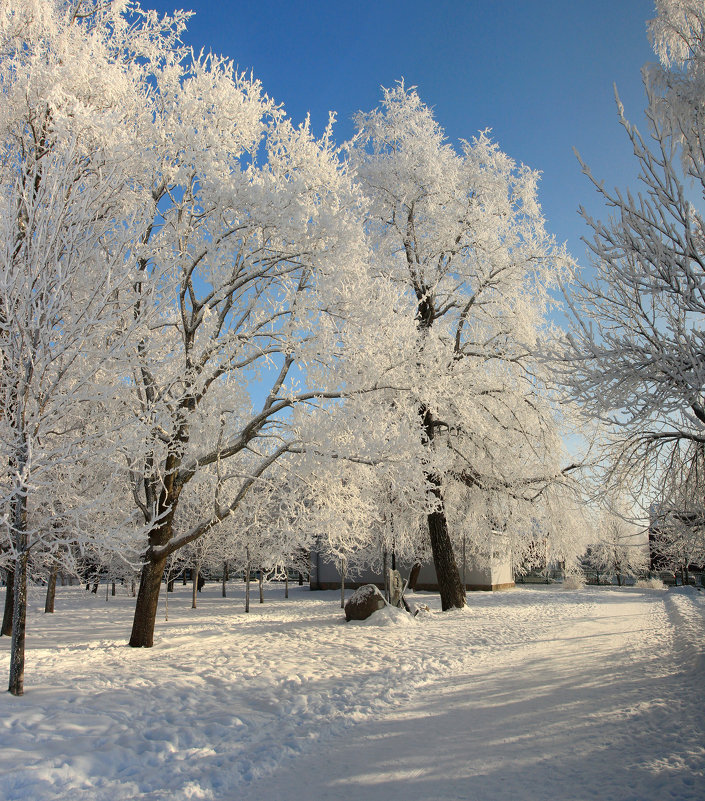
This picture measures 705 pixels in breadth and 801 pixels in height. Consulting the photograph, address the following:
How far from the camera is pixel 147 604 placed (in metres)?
10.5

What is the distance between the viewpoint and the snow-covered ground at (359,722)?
4.61 metres

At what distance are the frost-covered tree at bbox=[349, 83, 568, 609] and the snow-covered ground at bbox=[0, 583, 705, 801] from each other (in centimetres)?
570

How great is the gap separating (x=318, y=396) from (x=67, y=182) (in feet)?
17.6

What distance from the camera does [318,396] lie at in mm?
10477

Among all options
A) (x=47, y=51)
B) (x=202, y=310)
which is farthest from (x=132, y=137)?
(x=202, y=310)

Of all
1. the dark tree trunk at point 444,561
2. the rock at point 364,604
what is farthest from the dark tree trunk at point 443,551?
the rock at point 364,604

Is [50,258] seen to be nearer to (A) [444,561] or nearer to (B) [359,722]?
(B) [359,722]

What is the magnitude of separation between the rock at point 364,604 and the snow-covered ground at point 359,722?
12.2ft

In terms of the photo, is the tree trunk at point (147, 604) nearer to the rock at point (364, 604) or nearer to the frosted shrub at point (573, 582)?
the rock at point (364, 604)

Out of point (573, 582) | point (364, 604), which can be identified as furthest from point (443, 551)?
point (573, 582)

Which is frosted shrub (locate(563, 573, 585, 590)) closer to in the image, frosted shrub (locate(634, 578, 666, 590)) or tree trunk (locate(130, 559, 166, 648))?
frosted shrub (locate(634, 578, 666, 590))

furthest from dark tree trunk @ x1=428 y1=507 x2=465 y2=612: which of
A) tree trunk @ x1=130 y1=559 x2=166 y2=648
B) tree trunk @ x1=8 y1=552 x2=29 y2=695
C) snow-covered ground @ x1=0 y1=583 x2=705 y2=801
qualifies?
tree trunk @ x1=8 y1=552 x2=29 y2=695

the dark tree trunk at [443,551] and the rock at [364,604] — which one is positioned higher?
the dark tree trunk at [443,551]

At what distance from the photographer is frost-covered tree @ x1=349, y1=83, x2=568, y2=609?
50.6ft
